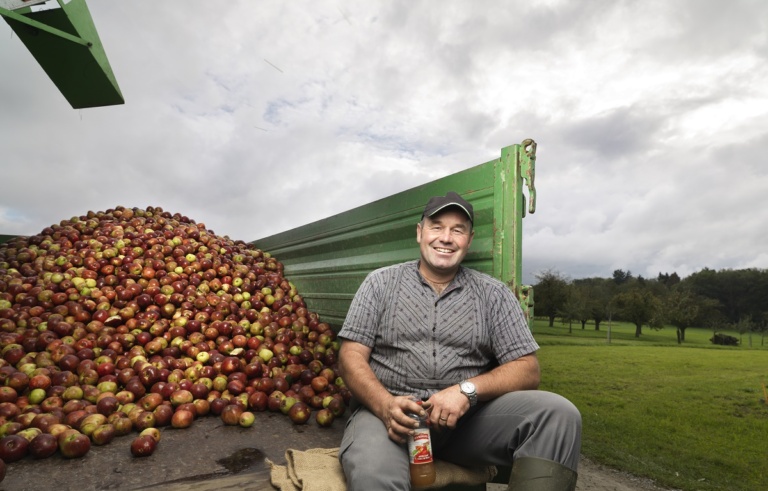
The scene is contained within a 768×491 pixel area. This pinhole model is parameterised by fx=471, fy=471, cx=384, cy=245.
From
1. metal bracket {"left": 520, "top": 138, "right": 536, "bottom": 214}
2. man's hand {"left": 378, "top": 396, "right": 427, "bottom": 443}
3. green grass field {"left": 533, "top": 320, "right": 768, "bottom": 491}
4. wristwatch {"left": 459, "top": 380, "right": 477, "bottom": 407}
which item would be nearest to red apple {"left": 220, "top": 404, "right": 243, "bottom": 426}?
man's hand {"left": 378, "top": 396, "right": 427, "bottom": 443}

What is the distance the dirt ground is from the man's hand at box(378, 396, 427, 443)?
729mm

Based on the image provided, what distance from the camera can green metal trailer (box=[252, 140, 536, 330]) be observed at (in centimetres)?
269

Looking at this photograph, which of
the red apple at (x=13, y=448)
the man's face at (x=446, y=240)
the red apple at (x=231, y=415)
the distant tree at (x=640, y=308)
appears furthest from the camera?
the distant tree at (x=640, y=308)

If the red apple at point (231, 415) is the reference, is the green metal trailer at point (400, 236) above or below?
above

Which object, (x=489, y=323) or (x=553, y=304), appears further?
(x=553, y=304)

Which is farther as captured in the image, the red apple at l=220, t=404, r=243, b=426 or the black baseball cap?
the red apple at l=220, t=404, r=243, b=426

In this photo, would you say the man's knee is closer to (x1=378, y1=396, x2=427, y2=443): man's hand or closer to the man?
the man

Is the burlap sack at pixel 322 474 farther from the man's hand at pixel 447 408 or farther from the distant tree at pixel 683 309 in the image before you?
the distant tree at pixel 683 309

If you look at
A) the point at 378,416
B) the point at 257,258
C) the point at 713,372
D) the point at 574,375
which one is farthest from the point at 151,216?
the point at 713,372

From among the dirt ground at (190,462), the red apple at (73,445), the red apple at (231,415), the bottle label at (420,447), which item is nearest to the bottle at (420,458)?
the bottle label at (420,447)

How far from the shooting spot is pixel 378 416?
7.34 ft

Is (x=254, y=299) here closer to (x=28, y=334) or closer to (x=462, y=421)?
(x=28, y=334)

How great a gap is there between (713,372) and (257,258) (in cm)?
1748

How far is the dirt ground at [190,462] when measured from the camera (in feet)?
7.63
